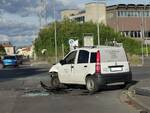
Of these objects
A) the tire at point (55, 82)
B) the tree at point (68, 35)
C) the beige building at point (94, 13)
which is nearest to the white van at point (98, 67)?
the tire at point (55, 82)

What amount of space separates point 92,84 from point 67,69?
7.34 feet

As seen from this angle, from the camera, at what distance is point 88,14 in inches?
5556

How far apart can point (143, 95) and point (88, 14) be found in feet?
409

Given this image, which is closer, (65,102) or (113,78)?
(65,102)

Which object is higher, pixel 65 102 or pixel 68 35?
pixel 68 35

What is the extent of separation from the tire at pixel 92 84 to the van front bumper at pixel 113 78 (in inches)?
7.2

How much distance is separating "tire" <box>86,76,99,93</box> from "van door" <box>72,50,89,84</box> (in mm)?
392

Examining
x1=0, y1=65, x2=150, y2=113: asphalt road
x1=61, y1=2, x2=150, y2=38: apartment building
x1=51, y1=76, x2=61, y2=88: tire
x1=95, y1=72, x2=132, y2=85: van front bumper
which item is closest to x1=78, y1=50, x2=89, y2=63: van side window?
x1=95, y1=72, x2=132, y2=85: van front bumper

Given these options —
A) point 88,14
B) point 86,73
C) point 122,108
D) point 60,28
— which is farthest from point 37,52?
point 122,108

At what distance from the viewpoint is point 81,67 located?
21.5m

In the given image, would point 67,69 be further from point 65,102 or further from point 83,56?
point 65,102

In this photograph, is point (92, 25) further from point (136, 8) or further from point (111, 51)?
point (111, 51)

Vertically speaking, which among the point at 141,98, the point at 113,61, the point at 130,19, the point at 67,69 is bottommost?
the point at 141,98

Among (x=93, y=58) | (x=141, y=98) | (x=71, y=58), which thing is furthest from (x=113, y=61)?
(x=141, y=98)
